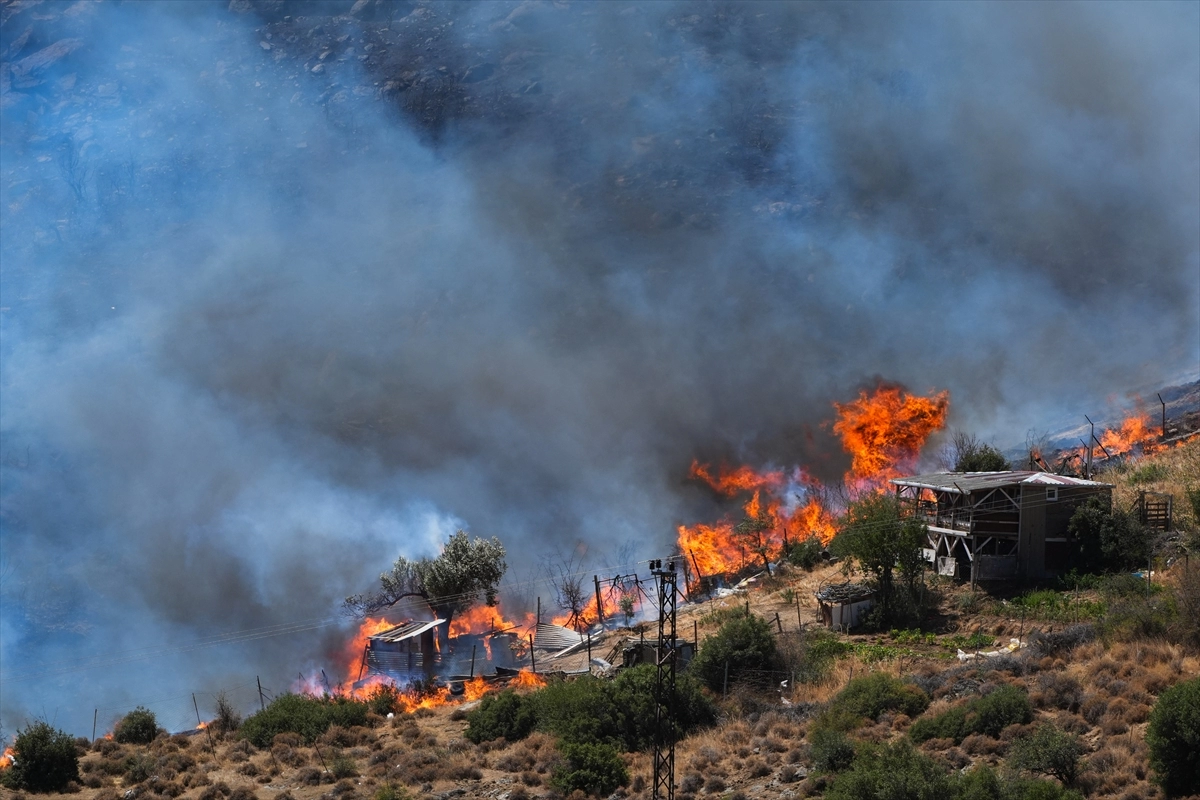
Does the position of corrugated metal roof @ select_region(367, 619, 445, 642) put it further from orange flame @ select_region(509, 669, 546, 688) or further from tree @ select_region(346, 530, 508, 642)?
orange flame @ select_region(509, 669, 546, 688)

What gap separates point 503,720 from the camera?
3641cm

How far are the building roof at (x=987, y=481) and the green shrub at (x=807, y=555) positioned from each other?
6.71 meters

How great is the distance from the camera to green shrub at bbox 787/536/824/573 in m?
52.5

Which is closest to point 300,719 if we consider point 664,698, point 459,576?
point 664,698

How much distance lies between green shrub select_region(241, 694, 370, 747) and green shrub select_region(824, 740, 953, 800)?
18917 mm

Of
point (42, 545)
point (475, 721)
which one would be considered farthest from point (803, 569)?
point (42, 545)

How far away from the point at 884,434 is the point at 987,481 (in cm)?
2688

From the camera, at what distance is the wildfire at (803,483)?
Result: 2411 inches

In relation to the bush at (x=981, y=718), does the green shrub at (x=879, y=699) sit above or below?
above

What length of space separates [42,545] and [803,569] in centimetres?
6179

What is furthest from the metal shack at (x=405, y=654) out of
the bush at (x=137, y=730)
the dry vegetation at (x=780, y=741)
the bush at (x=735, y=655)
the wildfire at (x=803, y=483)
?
the wildfire at (x=803, y=483)

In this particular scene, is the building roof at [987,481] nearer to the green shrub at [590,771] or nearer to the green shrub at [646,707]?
the green shrub at [646,707]

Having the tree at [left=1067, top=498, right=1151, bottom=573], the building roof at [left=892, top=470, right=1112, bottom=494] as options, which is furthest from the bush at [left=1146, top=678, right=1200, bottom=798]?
the building roof at [left=892, top=470, right=1112, bottom=494]

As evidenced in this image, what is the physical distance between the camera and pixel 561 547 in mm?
80250
